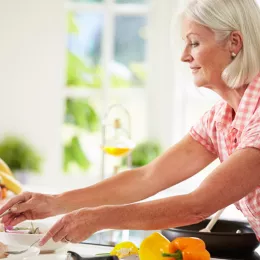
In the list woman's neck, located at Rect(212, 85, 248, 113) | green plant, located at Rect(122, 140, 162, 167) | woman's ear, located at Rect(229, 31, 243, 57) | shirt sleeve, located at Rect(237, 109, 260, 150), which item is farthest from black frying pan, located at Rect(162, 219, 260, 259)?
green plant, located at Rect(122, 140, 162, 167)

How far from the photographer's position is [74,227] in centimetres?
183

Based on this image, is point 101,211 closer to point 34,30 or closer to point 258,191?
point 258,191

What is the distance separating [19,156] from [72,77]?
80cm

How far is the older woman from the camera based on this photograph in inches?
73.8

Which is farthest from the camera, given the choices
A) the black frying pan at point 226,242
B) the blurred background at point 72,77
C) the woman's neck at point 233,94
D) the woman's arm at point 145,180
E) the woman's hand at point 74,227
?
the blurred background at point 72,77

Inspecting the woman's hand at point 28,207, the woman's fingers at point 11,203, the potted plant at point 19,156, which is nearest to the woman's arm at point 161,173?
the woman's hand at point 28,207

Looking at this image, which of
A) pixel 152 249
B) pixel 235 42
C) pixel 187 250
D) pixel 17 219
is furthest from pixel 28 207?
pixel 235 42

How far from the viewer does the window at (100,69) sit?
5949 mm

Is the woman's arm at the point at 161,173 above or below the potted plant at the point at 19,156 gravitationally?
above

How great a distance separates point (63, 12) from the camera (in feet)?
19.4

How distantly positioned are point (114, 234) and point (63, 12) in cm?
374

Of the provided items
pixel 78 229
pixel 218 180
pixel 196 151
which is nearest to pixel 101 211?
pixel 78 229

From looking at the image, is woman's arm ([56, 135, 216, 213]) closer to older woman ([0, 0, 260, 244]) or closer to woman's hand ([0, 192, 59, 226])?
older woman ([0, 0, 260, 244])

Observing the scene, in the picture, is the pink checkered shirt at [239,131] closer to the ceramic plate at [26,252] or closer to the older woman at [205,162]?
the older woman at [205,162]
